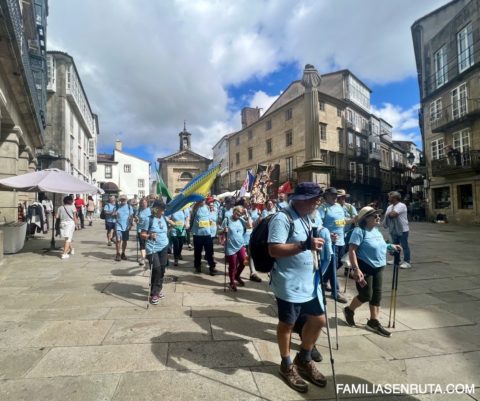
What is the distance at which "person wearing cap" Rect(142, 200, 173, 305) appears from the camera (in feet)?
15.7

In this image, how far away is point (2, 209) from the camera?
31.7 ft

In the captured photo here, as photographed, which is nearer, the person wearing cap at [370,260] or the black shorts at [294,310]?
the black shorts at [294,310]

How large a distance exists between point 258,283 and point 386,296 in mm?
2356

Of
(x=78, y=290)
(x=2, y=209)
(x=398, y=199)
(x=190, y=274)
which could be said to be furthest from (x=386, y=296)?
(x=2, y=209)

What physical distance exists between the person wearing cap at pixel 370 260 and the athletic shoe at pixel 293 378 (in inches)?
59.1

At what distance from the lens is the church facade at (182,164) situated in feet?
199

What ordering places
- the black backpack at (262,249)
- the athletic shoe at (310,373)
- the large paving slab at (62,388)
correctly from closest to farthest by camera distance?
the large paving slab at (62,388)
the athletic shoe at (310,373)
the black backpack at (262,249)

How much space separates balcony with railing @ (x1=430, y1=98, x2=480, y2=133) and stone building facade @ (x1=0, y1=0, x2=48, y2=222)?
77.5 ft

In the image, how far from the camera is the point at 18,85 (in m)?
8.73

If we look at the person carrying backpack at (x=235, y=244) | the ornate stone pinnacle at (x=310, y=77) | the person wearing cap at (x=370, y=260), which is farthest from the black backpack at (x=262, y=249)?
the ornate stone pinnacle at (x=310, y=77)

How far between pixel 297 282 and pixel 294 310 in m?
0.25

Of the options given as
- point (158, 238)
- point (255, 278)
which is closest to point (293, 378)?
point (158, 238)

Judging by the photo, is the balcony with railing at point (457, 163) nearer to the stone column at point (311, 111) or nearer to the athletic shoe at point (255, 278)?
the stone column at point (311, 111)

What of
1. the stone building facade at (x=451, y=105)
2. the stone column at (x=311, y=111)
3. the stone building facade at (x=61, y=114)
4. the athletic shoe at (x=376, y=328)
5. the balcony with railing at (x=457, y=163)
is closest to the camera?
the athletic shoe at (x=376, y=328)
